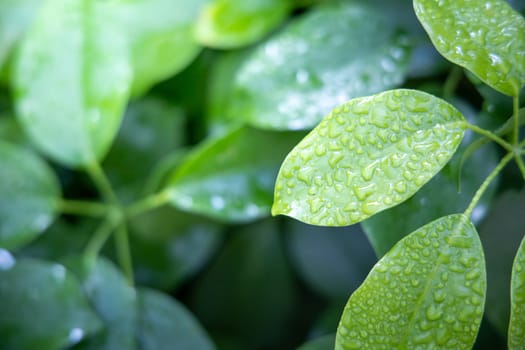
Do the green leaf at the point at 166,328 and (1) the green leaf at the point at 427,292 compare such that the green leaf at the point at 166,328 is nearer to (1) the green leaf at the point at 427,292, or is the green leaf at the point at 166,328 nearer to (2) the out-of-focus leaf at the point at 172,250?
(2) the out-of-focus leaf at the point at 172,250

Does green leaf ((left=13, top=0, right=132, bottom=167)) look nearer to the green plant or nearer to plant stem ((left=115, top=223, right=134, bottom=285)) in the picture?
plant stem ((left=115, top=223, right=134, bottom=285))

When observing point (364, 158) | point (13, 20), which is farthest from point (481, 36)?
point (13, 20)

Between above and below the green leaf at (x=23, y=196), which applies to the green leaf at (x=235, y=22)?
above

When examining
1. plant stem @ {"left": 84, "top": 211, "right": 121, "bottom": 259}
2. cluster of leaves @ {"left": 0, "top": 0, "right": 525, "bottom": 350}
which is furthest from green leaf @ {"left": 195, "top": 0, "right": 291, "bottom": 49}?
plant stem @ {"left": 84, "top": 211, "right": 121, "bottom": 259}

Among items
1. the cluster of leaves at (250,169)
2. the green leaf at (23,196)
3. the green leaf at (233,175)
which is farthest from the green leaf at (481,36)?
the green leaf at (23,196)

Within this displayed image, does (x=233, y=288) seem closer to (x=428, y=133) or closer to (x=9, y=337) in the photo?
(x=9, y=337)

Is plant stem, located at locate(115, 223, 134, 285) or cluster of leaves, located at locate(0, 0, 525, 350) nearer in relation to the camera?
cluster of leaves, located at locate(0, 0, 525, 350)
